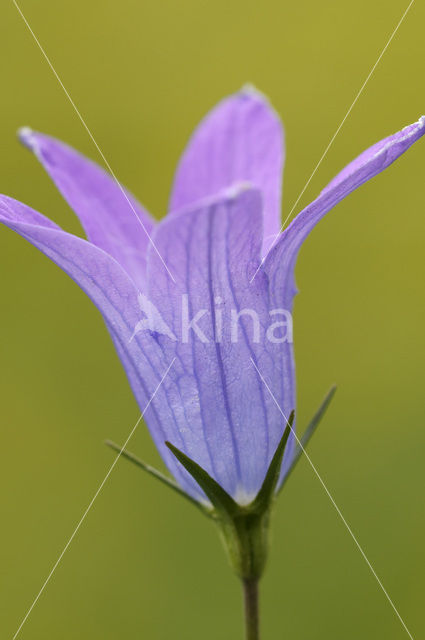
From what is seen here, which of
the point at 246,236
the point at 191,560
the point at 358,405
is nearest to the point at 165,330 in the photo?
the point at 246,236

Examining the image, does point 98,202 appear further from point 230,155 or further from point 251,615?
point 251,615

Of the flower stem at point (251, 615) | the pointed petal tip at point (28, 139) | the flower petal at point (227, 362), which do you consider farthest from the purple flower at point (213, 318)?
the pointed petal tip at point (28, 139)

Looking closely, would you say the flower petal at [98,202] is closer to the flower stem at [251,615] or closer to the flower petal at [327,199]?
the flower petal at [327,199]

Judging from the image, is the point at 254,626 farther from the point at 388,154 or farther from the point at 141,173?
the point at 141,173

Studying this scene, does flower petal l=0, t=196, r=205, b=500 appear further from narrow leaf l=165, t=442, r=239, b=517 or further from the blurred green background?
the blurred green background

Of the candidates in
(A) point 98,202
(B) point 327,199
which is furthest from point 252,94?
(B) point 327,199
